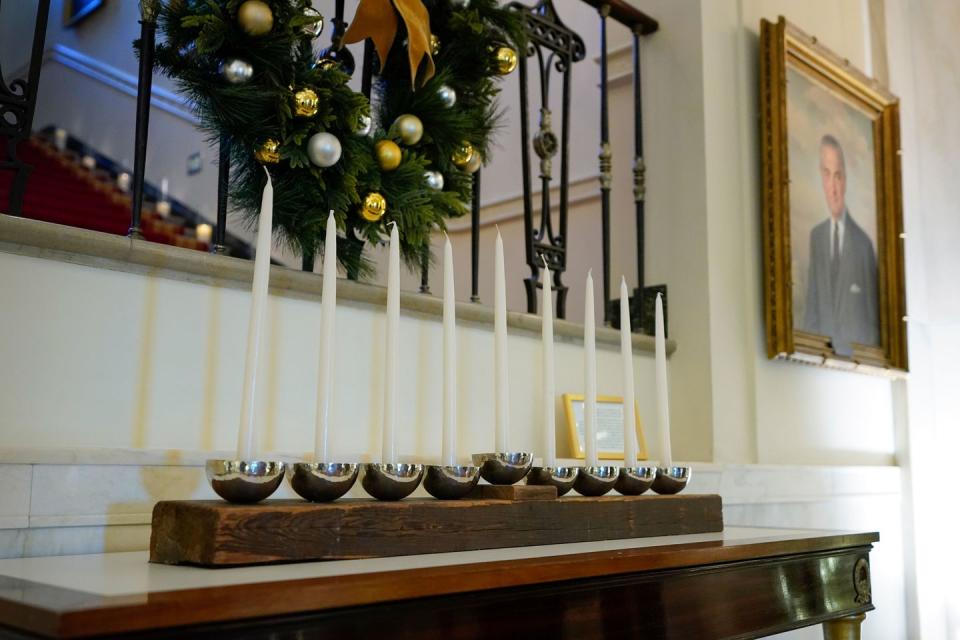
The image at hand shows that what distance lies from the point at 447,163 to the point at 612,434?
31.1 inches

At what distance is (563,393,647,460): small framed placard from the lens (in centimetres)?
215

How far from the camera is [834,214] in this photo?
2951mm

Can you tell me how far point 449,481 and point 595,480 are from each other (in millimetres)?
322

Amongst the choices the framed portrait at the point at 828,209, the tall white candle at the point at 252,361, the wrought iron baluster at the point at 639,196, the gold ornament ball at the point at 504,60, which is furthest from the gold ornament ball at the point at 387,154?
the framed portrait at the point at 828,209

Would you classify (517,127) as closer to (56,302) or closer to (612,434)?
(612,434)

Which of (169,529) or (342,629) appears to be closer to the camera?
(342,629)

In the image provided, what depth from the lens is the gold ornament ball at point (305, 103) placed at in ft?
5.16

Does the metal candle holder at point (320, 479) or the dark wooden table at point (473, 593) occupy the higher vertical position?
the metal candle holder at point (320, 479)

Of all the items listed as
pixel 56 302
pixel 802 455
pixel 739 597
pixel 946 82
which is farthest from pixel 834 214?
pixel 56 302

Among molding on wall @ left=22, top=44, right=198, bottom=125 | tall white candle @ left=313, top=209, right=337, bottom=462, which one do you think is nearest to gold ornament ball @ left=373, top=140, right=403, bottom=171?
tall white candle @ left=313, top=209, right=337, bottom=462

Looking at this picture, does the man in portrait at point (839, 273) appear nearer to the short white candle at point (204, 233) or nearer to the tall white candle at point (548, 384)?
the tall white candle at point (548, 384)

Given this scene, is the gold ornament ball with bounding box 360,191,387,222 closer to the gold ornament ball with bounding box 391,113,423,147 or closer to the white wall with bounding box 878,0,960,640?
the gold ornament ball with bounding box 391,113,423,147

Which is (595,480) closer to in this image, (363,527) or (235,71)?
(363,527)

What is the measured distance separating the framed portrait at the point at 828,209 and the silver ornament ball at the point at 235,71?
1.69 m
